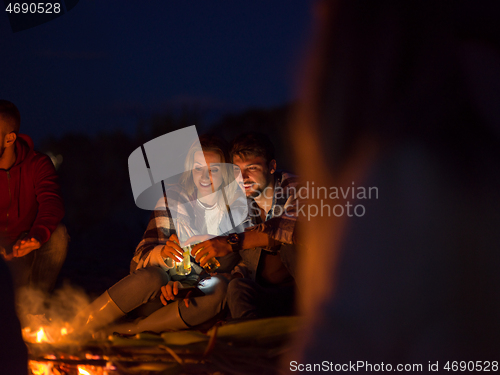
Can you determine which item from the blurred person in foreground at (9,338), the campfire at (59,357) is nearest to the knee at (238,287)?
the campfire at (59,357)

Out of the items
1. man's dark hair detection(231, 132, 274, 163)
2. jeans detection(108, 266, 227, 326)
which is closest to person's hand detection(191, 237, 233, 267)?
jeans detection(108, 266, 227, 326)

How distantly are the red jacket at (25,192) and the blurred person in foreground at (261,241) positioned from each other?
36.6 inches

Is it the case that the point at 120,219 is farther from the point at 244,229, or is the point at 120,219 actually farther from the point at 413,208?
the point at 413,208

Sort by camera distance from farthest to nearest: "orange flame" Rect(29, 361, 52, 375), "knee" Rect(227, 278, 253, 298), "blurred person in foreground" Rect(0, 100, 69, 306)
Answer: "blurred person in foreground" Rect(0, 100, 69, 306)
"knee" Rect(227, 278, 253, 298)
"orange flame" Rect(29, 361, 52, 375)

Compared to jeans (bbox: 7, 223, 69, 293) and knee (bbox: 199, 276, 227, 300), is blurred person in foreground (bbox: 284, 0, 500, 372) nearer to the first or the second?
knee (bbox: 199, 276, 227, 300)

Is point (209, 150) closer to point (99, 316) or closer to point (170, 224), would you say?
point (170, 224)

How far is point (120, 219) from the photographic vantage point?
177 inches

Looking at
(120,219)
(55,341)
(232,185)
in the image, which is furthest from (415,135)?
(120,219)

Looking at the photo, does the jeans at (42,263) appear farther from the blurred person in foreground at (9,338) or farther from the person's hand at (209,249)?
the blurred person in foreground at (9,338)

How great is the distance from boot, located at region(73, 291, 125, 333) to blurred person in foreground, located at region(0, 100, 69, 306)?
17.8 inches

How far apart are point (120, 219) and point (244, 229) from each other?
9.55ft

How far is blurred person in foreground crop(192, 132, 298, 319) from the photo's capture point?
1747mm

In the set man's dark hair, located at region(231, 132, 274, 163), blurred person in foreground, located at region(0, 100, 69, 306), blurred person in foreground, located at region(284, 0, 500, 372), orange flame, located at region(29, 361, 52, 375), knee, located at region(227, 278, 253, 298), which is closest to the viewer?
blurred person in foreground, located at region(284, 0, 500, 372)

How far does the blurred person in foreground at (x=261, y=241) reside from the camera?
1.75m
